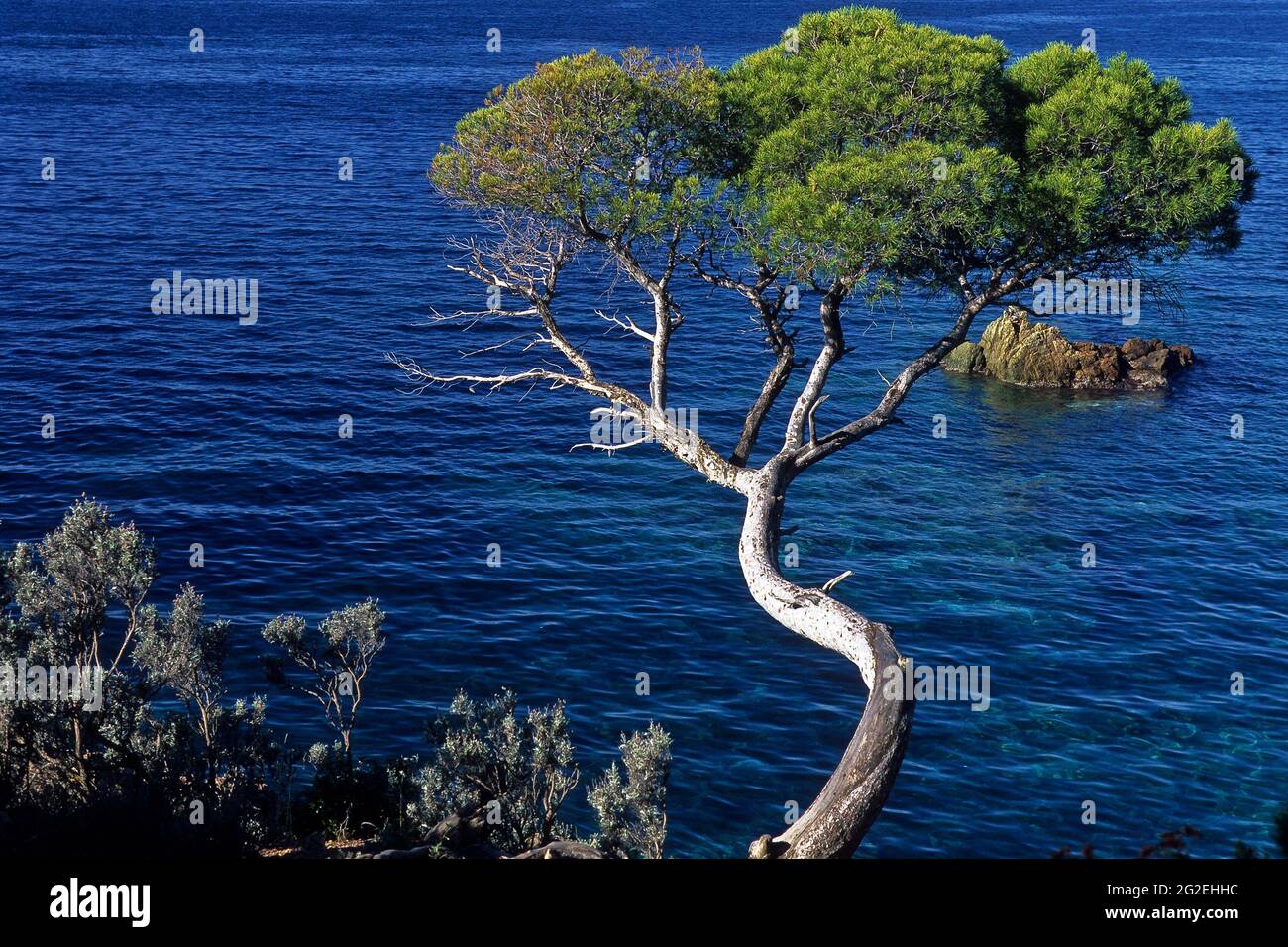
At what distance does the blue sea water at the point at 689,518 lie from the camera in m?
29.6

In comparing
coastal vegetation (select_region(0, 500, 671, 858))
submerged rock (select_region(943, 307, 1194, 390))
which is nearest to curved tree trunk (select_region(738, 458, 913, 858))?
coastal vegetation (select_region(0, 500, 671, 858))

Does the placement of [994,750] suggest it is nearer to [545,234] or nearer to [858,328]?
[545,234]

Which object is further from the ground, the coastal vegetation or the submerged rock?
the submerged rock

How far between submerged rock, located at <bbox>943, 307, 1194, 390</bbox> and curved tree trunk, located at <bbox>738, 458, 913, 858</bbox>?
36475mm

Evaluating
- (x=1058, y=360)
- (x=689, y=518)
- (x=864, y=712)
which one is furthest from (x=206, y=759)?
(x=1058, y=360)

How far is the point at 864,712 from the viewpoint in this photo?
756 inches

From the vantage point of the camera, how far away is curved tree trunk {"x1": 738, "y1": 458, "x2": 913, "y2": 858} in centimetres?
1623

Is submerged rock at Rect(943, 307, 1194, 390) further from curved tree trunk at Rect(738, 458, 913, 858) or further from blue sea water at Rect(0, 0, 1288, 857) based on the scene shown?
curved tree trunk at Rect(738, 458, 913, 858)

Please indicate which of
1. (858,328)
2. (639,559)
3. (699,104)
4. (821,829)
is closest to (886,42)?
(699,104)

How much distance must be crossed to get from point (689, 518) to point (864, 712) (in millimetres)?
24107

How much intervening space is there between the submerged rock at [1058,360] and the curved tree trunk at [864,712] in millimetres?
36475

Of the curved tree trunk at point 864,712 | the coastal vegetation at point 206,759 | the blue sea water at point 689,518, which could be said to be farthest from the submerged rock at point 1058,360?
the coastal vegetation at point 206,759

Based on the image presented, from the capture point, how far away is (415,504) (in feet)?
143
